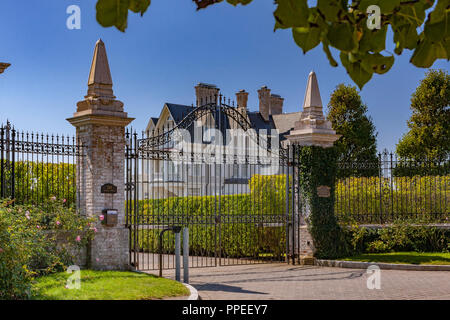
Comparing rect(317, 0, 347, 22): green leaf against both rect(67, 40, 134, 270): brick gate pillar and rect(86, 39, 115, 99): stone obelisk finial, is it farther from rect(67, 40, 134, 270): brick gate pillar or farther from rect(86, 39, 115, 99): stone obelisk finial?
rect(86, 39, 115, 99): stone obelisk finial

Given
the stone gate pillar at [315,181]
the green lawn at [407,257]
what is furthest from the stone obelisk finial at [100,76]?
the green lawn at [407,257]

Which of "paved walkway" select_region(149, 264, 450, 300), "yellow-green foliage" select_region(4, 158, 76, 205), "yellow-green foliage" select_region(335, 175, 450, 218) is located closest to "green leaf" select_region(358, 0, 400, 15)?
"paved walkway" select_region(149, 264, 450, 300)

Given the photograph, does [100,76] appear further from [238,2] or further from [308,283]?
[238,2]

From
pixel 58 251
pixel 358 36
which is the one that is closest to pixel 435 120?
pixel 58 251

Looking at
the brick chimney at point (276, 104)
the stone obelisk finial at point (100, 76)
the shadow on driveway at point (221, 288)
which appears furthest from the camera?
the brick chimney at point (276, 104)

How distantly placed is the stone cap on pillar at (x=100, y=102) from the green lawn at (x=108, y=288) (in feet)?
11.2

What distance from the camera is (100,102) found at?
39.3 feet

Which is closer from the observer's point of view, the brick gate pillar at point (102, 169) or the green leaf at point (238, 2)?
the green leaf at point (238, 2)

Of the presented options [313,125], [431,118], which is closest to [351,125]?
[431,118]

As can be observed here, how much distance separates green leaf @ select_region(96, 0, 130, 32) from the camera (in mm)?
1787

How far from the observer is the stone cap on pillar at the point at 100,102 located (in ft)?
38.7

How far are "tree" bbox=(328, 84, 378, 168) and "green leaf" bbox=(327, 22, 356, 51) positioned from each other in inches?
1083

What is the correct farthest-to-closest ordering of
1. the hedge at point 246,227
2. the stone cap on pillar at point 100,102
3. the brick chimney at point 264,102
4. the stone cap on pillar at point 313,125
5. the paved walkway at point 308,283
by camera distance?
the brick chimney at point 264,102, the hedge at point 246,227, the stone cap on pillar at point 313,125, the stone cap on pillar at point 100,102, the paved walkway at point 308,283

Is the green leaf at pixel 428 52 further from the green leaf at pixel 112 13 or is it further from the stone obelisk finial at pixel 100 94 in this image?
the stone obelisk finial at pixel 100 94
